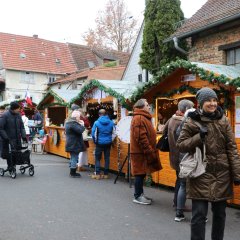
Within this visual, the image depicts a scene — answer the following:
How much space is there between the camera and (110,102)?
11.9 metres

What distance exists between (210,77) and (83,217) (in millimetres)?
3188

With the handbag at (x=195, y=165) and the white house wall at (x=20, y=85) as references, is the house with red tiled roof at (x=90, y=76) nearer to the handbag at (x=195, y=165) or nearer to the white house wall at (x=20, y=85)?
the white house wall at (x=20, y=85)

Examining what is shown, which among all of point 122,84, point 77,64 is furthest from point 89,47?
point 122,84

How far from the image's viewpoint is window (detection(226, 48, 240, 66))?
13406mm

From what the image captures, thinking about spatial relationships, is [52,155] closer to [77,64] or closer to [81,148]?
[81,148]

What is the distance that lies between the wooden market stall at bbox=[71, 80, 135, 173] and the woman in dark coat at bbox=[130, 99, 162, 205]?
Answer: 2898 millimetres

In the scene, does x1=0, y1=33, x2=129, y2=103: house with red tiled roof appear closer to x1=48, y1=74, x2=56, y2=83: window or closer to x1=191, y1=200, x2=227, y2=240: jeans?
x1=48, y1=74, x2=56, y2=83: window

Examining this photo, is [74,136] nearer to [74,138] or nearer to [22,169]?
[74,138]

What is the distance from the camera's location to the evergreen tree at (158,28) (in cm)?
1819

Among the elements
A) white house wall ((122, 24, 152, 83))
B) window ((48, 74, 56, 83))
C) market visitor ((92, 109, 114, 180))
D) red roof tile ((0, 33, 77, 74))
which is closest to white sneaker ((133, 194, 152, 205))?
market visitor ((92, 109, 114, 180))

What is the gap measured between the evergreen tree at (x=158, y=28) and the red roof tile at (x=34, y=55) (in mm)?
33144

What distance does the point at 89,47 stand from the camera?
5484 centimetres

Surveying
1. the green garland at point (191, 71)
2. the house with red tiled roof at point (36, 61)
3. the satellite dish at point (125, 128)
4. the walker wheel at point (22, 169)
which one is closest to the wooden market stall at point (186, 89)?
the green garland at point (191, 71)

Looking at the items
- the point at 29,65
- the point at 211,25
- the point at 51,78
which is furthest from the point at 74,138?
the point at 51,78
